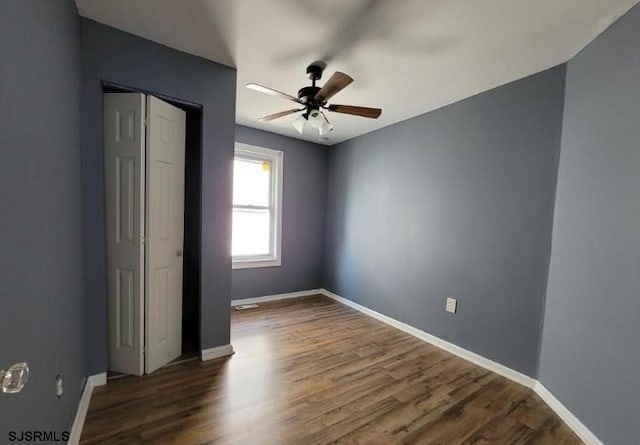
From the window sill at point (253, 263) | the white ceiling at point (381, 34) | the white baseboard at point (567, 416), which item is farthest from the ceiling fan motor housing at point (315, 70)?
the white baseboard at point (567, 416)

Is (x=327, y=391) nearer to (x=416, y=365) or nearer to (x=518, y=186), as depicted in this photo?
(x=416, y=365)

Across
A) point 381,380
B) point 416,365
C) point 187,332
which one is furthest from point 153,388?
point 416,365

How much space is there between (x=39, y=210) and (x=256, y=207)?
2.97 metres

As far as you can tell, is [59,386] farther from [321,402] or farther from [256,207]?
[256,207]

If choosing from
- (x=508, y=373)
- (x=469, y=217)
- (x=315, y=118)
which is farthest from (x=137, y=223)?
(x=508, y=373)

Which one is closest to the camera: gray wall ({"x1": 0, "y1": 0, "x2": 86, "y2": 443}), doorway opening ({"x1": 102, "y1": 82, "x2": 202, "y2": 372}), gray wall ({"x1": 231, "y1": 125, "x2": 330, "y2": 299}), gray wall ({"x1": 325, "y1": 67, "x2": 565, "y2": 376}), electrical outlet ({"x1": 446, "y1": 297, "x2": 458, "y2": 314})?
gray wall ({"x1": 0, "y1": 0, "x2": 86, "y2": 443})

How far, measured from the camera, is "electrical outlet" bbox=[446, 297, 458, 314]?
2.75 m

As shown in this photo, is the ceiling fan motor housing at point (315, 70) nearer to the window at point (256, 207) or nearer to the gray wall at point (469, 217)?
the gray wall at point (469, 217)

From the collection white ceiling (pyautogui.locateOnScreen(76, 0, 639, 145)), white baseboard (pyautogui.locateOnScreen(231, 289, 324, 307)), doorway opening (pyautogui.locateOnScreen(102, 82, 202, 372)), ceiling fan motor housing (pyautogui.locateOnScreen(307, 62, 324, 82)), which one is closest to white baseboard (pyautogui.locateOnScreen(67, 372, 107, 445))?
doorway opening (pyautogui.locateOnScreen(102, 82, 202, 372))

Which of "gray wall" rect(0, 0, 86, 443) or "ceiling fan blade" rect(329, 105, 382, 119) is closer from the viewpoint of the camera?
"gray wall" rect(0, 0, 86, 443)

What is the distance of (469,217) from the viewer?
266cm

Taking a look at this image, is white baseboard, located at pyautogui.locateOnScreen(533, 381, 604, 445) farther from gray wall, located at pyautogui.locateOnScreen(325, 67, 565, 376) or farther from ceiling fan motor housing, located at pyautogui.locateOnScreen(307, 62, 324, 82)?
ceiling fan motor housing, located at pyautogui.locateOnScreen(307, 62, 324, 82)

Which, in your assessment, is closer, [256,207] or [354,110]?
[354,110]

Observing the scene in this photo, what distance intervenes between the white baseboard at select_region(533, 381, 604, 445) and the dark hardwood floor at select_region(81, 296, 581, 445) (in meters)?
0.05
